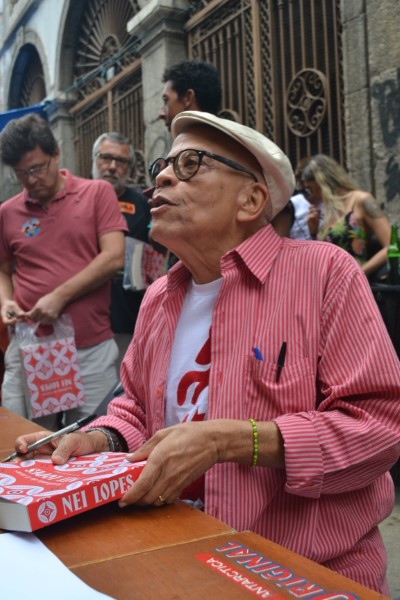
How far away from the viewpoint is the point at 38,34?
40.2 ft

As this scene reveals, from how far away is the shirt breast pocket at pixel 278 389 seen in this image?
1.52 metres

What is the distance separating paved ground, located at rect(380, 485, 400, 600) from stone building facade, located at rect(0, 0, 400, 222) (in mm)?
2403

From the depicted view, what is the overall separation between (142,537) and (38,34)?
12.7m

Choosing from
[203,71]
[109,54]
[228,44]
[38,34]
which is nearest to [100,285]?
[203,71]

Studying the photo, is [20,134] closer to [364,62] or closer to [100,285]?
[100,285]

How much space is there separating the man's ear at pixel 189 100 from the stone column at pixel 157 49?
4.29 meters

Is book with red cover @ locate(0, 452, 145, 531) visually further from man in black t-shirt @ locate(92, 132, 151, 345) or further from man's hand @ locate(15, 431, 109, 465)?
man in black t-shirt @ locate(92, 132, 151, 345)

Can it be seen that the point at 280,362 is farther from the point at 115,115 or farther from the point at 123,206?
the point at 115,115

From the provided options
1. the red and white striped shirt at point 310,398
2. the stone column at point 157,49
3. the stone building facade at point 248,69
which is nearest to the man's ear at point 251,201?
the red and white striped shirt at point 310,398

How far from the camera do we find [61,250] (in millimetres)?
3484

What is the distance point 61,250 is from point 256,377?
218 centimetres

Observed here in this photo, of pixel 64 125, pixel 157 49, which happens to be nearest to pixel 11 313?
pixel 157 49

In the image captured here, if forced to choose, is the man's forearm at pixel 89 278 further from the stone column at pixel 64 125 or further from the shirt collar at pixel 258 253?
the stone column at pixel 64 125

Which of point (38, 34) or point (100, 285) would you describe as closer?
point (100, 285)
